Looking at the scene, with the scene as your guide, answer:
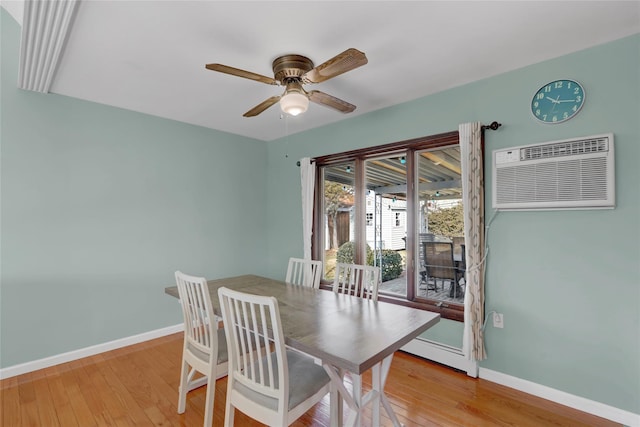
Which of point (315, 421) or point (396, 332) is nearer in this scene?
point (396, 332)

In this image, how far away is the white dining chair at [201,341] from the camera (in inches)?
71.6

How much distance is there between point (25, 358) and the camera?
264 cm

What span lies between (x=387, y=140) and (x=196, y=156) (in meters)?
2.38

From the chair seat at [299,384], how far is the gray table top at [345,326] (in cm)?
27

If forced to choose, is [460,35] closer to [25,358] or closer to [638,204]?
[638,204]

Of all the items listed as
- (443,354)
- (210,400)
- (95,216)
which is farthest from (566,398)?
(95,216)

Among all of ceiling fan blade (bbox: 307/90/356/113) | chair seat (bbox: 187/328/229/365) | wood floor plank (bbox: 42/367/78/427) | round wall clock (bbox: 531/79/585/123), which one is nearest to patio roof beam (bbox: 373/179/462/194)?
round wall clock (bbox: 531/79/585/123)

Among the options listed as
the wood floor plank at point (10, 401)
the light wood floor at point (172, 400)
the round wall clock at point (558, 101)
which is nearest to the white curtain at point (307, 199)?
the light wood floor at point (172, 400)

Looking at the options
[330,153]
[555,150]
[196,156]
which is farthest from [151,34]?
[555,150]

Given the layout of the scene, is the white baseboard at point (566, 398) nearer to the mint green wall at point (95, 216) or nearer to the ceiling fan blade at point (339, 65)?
the ceiling fan blade at point (339, 65)

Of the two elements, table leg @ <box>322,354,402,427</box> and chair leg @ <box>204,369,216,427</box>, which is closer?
table leg @ <box>322,354,402,427</box>

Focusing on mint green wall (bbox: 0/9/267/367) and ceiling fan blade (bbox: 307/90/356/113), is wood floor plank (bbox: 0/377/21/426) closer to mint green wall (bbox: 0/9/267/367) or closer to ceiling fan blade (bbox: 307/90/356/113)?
mint green wall (bbox: 0/9/267/367)

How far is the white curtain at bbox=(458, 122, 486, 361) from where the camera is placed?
8.10 feet

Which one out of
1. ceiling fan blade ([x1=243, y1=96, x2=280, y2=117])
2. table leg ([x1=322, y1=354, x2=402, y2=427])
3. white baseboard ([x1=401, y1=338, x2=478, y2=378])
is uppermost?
ceiling fan blade ([x1=243, y1=96, x2=280, y2=117])
